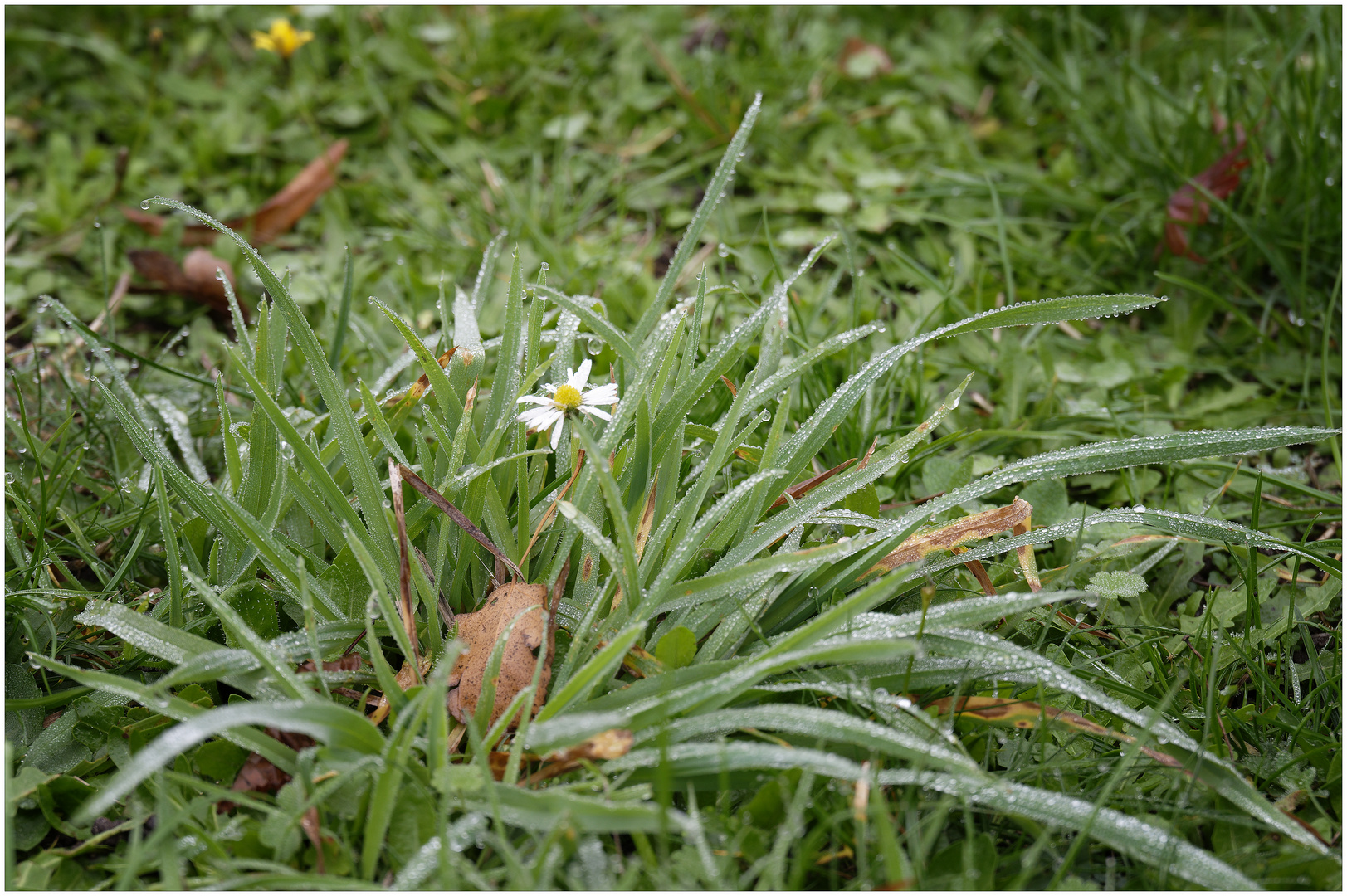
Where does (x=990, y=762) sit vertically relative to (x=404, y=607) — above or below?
below

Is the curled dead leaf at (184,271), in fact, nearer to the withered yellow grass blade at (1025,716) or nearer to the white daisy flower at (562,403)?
the white daisy flower at (562,403)

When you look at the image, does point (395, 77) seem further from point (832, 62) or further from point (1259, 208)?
point (1259, 208)

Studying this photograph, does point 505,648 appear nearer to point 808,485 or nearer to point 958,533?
point 808,485

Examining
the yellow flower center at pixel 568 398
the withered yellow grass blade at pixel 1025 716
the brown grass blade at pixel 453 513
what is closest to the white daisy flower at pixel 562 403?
the yellow flower center at pixel 568 398

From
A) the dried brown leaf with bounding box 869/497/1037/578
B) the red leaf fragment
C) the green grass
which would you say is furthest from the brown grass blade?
the red leaf fragment

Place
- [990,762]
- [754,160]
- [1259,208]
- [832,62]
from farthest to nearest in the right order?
[832,62] < [754,160] < [1259,208] < [990,762]

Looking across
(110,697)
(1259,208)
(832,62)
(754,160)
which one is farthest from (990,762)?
(832,62)
